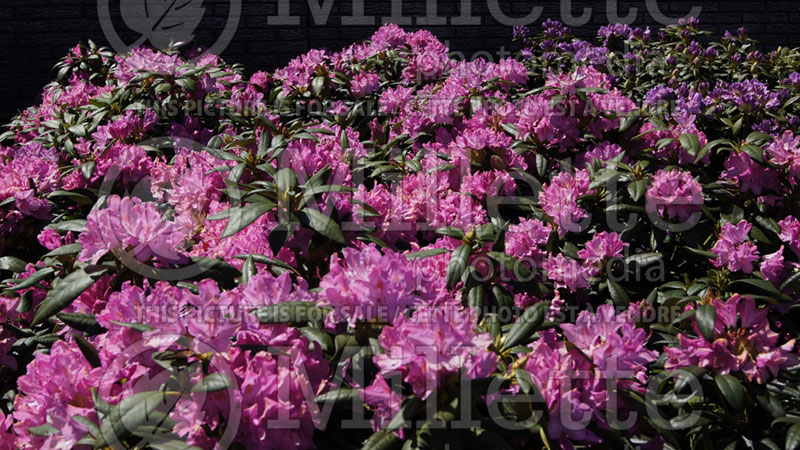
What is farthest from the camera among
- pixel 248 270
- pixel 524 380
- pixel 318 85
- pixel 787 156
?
pixel 318 85

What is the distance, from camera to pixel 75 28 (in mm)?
6016

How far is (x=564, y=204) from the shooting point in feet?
5.65

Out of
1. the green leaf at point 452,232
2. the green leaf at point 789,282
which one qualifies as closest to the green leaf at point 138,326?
the green leaf at point 452,232

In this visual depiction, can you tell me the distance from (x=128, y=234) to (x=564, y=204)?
108 centimetres

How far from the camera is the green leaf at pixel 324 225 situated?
134 cm

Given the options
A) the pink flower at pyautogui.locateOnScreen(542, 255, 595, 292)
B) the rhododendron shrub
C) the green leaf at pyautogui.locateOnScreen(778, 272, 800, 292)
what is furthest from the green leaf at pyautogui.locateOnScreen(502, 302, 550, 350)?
the green leaf at pyautogui.locateOnScreen(778, 272, 800, 292)

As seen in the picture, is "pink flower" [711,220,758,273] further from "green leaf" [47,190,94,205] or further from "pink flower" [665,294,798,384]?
"green leaf" [47,190,94,205]

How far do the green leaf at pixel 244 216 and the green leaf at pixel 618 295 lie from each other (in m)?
0.85

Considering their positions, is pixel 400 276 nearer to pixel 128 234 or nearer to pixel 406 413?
pixel 406 413

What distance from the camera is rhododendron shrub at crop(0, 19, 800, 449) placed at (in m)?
1.03

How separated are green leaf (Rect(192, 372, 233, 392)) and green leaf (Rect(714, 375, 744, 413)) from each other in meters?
0.89


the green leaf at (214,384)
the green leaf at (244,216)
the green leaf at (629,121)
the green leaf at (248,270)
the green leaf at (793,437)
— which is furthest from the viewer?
the green leaf at (629,121)

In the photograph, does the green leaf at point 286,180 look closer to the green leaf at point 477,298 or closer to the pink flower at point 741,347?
the green leaf at point 477,298

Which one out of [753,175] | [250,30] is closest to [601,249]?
[753,175]
